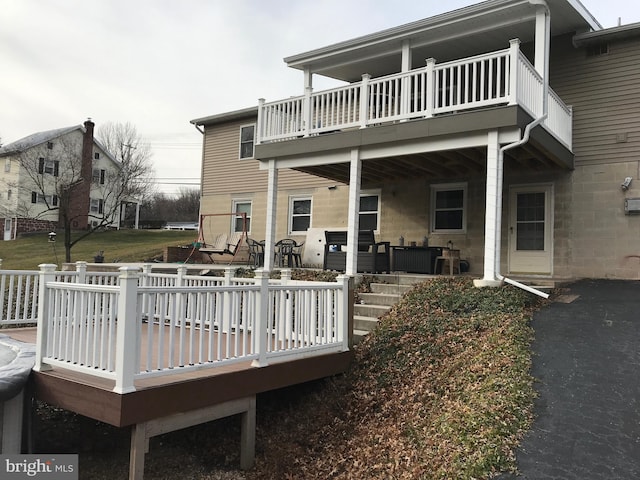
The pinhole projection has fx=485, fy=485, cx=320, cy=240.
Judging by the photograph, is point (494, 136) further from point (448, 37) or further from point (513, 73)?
point (448, 37)

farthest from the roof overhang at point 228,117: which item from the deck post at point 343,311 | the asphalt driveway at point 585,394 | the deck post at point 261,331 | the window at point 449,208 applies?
the asphalt driveway at point 585,394

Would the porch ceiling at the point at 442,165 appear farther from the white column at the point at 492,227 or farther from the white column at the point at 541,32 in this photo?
the white column at the point at 541,32

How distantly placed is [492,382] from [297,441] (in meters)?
2.07

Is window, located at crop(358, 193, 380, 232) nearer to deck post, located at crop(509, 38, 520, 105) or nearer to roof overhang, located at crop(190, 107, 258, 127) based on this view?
roof overhang, located at crop(190, 107, 258, 127)

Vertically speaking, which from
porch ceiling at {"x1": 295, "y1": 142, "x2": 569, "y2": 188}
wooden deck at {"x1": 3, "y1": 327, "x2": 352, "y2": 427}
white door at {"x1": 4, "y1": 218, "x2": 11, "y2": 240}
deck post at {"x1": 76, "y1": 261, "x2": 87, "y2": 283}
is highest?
porch ceiling at {"x1": 295, "y1": 142, "x2": 569, "y2": 188}

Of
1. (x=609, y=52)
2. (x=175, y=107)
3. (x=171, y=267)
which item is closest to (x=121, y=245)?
(x=175, y=107)

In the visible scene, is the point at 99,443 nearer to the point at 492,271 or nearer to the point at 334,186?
the point at 492,271

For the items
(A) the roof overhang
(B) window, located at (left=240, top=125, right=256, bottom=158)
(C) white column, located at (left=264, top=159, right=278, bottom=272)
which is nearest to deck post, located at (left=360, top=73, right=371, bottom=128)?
(C) white column, located at (left=264, top=159, right=278, bottom=272)

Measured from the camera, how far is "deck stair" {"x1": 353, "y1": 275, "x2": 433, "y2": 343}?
284 inches

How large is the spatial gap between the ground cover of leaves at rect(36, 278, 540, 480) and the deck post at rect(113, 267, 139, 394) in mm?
1612

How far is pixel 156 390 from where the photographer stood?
12.9ft

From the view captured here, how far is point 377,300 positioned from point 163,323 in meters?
4.59

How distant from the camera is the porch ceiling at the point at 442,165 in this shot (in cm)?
899

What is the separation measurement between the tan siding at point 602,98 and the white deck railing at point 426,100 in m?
0.39
